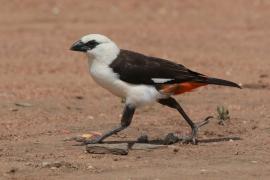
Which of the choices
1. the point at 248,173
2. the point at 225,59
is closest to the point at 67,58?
the point at 225,59

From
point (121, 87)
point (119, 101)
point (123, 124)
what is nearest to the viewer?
point (121, 87)

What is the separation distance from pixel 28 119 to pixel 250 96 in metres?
2.97

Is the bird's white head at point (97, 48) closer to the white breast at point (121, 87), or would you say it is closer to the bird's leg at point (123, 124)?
the white breast at point (121, 87)

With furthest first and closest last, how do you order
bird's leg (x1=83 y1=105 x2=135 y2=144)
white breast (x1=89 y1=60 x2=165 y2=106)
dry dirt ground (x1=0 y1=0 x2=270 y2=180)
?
1. bird's leg (x1=83 y1=105 x2=135 y2=144)
2. white breast (x1=89 y1=60 x2=165 y2=106)
3. dry dirt ground (x1=0 y1=0 x2=270 y2=180)

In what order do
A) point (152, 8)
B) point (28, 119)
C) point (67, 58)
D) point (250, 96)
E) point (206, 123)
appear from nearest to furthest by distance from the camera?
point (206, 123), point (28, 119), point (250, 96), point (67, 58), point (152, 8)

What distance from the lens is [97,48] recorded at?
7.52m

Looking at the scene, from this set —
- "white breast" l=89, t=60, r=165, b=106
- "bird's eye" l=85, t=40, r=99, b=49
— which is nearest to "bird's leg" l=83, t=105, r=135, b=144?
"white breast" l=89, t=60, r=165, b=106

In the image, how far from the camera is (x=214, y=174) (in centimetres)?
648

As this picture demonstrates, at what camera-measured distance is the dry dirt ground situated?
22.5ft

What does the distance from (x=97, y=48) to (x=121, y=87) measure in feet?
1.30

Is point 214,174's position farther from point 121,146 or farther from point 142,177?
point 121,146

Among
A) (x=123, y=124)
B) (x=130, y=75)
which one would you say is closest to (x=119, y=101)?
(x=123, y=124)

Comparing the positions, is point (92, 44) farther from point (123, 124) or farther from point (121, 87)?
point (123, 124)

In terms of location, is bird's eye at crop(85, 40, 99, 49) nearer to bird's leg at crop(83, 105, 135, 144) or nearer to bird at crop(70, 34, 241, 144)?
bird at crop(70, 34, 241, 144)
